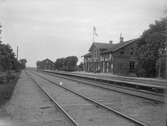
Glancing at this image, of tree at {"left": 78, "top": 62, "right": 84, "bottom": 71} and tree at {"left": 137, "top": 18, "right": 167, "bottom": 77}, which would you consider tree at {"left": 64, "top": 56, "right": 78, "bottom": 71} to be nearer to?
tree at {"left": 78, "top": 62, "right": 84, "bottom": 71}

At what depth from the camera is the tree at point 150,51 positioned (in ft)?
110

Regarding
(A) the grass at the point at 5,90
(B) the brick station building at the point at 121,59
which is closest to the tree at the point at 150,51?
(B) the brick station building at the point at 121,59

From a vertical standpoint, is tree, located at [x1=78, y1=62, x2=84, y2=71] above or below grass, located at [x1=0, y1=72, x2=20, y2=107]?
above

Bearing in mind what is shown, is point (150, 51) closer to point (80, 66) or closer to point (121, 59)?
point (121, 59)

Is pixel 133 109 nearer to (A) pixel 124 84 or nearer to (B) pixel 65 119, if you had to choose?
(B) pixel 65 119

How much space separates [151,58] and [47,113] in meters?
29.2

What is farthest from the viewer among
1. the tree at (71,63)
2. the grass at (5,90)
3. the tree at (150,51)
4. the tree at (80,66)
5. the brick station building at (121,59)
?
the tree at (71,63)

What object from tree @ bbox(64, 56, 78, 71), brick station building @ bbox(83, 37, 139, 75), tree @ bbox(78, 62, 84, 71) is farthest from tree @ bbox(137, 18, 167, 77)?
tree @ bbox(64, 56, 78, 71)

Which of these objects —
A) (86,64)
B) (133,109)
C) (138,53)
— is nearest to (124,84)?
(133,109)

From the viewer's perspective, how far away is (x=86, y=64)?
215 ft

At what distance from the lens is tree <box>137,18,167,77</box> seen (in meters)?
33.6

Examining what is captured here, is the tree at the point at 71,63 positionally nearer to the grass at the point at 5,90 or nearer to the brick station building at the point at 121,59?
the brick station building at the point at 121,59

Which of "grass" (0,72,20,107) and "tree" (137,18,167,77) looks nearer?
"grass" (0,72,20,107)

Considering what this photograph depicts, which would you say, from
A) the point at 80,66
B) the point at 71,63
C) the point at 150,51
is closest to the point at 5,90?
the point at 150,51
